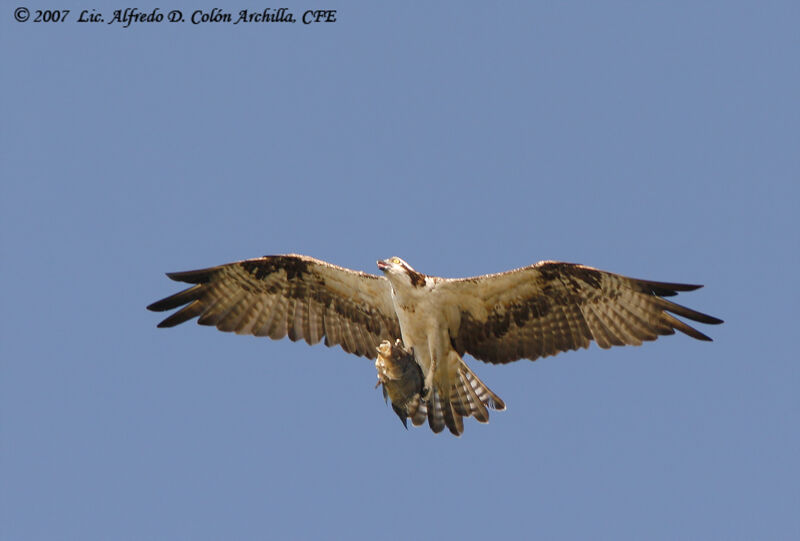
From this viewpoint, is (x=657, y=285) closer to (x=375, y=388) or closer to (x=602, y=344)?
(x=602, y=344)

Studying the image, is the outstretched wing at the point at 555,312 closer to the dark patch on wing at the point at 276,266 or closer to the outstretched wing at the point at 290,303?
the outstretched wing at the point at 290,303

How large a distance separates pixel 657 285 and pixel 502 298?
2.04 meters

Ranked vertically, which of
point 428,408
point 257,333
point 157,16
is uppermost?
point 157,16

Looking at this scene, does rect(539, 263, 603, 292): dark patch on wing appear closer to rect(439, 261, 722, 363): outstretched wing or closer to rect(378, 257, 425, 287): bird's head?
rect(439, 261, 722, 363): outstretched wing

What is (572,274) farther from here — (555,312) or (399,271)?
(399,271)

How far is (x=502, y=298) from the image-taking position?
47.5 feet

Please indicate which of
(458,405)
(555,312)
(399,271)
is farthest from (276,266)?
(555,312)

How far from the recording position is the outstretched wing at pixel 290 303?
587 inches

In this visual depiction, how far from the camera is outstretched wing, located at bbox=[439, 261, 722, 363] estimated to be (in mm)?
13891

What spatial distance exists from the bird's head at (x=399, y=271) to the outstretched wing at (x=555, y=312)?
1.29 ft

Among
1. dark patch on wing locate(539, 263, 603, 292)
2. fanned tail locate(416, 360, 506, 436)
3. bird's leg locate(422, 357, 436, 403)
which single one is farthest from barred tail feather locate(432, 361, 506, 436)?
dark patch on wing locate(539, 263, 603, 292)

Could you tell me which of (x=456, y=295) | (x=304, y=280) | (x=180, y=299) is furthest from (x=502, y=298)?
(x=180, y=299)

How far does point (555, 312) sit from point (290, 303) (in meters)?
3.67

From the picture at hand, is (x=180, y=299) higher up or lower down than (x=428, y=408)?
higher up
